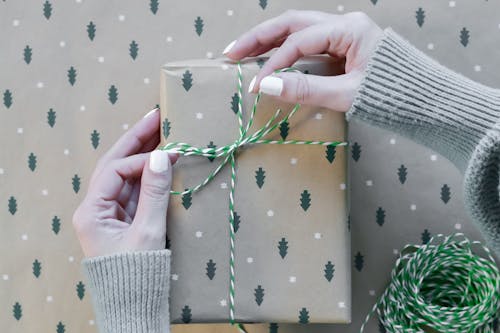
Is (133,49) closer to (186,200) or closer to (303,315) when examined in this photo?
(186,200)

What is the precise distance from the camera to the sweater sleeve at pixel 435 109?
2.27ft

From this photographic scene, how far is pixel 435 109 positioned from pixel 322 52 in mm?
Result: 157

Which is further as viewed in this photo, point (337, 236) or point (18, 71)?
point (18, 71)

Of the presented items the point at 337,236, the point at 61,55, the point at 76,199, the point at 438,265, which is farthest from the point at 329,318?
the point at 61,55

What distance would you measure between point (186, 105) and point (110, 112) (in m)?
0.24

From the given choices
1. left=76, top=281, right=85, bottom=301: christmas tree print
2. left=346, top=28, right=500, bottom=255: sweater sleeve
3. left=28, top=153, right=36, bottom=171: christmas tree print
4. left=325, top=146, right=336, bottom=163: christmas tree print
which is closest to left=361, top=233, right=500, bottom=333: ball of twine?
left=346, top=28, right=500, bottom=255: sweater sleeve

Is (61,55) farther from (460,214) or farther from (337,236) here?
(460,214)

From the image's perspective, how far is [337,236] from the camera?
0.73 m

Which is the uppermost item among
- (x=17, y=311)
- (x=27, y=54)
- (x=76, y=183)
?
(x=27, y=54)

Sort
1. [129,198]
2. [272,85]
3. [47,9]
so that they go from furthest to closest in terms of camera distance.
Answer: [47,9] < [129,198] < [272,85]

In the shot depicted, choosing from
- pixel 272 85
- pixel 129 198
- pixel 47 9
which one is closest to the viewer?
pixel 272 85

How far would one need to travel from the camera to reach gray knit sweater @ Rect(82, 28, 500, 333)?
2.27ft

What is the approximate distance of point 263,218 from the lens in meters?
0.73

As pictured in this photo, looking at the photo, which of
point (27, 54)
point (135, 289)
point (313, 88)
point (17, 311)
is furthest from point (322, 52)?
point (17, 311)
